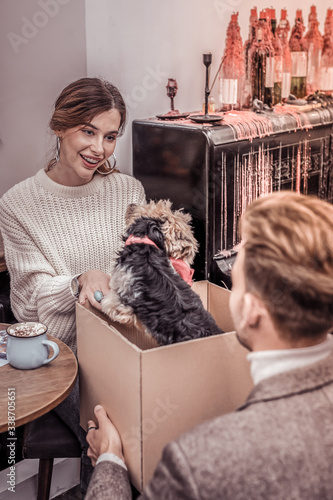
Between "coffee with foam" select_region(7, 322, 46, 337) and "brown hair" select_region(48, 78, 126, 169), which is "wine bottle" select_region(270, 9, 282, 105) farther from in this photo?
"coffee with foam" select_region(7, 322, 46, 337)

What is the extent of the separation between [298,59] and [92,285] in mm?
1867

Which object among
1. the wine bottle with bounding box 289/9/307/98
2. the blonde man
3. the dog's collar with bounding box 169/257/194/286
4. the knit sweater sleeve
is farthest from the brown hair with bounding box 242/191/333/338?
the wine bottle with bounding box 289/9/307/98

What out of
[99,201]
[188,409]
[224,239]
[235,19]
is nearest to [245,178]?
[224,239]

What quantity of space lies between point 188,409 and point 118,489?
0.71ft

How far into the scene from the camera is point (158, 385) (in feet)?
3.53

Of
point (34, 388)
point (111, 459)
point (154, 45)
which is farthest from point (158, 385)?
point (154, 45)

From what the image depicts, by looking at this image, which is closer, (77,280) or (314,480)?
(314,480)

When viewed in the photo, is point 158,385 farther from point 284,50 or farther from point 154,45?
point 284,50

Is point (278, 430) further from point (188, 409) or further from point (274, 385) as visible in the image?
point (188, 409)

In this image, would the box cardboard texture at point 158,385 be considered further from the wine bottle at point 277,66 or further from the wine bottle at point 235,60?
the wine bottle at point 277,66

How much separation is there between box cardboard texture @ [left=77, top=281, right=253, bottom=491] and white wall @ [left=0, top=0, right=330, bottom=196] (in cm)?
120

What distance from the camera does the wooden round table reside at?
1224 mm

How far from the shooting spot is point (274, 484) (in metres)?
0.76

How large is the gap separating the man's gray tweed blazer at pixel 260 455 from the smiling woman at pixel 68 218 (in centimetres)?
89
